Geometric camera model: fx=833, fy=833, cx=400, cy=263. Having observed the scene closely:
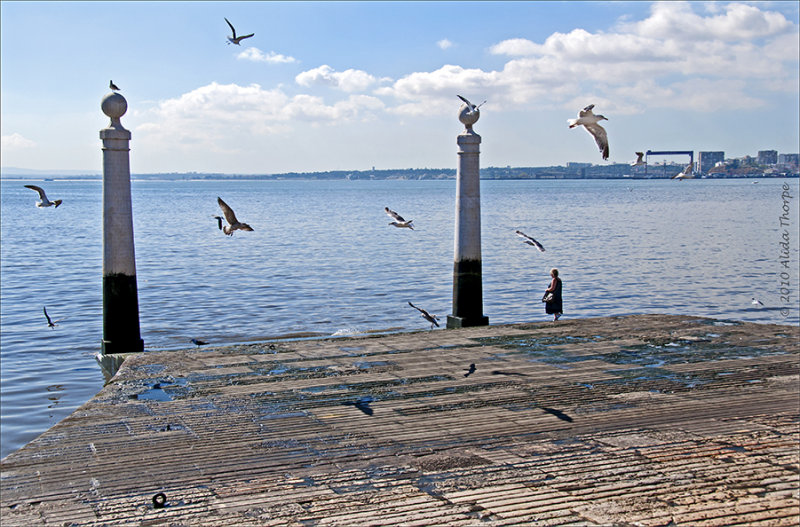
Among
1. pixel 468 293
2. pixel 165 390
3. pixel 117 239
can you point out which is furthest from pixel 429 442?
pixel 117 239

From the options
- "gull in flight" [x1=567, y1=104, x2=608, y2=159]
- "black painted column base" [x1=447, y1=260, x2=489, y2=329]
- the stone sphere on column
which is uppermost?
the stone sphere on column

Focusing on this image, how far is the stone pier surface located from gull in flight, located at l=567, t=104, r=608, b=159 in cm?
295

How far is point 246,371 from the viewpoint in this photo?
1089 cm

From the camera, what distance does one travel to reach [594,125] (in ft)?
39.1

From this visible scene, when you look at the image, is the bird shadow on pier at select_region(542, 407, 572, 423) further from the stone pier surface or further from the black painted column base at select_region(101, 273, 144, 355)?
the black painted column base at select_region(101, 273, 144, 355)

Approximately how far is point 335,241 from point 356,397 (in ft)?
159

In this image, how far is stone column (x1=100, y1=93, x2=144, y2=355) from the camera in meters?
13.7

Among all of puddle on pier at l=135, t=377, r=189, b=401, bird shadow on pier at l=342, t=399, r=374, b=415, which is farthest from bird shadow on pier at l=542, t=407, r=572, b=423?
puddle on pier at l=135, t=377, r=189, b=401

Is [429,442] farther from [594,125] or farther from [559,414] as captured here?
[594,125]

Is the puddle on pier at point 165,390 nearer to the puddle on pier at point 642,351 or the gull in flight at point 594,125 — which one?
the puddle on pier at point 642,351

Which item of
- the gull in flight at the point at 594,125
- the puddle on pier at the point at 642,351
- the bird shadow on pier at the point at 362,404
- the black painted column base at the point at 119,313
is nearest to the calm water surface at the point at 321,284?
the black painted column base at the point at 119,313

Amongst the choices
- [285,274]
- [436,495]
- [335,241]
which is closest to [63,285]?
[285,274]

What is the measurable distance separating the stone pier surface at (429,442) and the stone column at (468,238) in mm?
3623

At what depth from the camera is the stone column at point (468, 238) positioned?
1551cm
